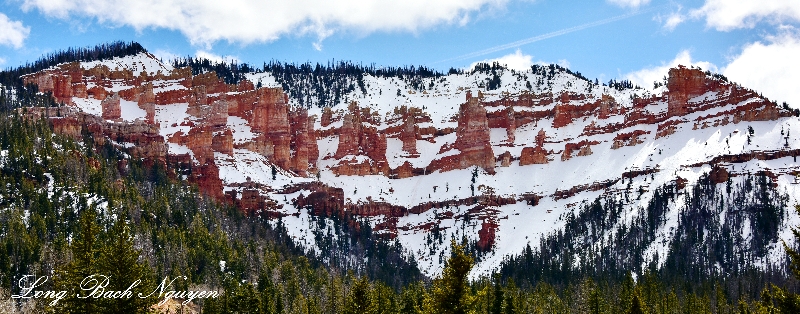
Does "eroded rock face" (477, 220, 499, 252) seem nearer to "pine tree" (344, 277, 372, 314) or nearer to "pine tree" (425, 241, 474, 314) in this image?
"pine tree" (344, 277, 372, 314)

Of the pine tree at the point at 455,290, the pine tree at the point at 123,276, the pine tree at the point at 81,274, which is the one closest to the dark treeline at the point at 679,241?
the pine tree at the point at 455,290

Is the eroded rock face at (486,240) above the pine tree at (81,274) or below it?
below

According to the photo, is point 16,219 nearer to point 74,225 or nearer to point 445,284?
point 74,225

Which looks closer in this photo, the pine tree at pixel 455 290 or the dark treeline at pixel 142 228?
the pine tree at pixel 455 290

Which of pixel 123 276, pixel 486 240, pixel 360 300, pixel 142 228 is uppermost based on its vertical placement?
pixel 123 276

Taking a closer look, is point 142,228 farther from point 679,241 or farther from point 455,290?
point 679,241

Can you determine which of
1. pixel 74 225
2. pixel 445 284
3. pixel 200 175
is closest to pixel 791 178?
pixel 200 175

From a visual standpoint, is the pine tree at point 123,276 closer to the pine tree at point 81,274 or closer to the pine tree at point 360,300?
the pine tree at point 81,274

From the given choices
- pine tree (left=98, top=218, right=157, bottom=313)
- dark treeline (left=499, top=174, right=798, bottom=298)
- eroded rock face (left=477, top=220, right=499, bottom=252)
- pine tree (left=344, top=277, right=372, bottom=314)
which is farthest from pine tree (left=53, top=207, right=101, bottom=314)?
eroded rock face (left=477, top=220, right=499, bottom=252)

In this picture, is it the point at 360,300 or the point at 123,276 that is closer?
the point at 123,276

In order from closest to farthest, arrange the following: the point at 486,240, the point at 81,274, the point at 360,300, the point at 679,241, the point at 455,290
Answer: the point at 455,290, the point at 81,274, the point at 360,300, the point at 679,241, the point at 486,240

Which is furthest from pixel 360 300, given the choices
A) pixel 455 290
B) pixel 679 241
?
pixel 679 241

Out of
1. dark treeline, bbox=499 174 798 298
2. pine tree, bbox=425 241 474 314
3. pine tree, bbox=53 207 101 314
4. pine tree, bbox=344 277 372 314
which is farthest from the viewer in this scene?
dark treeline, bbox=499 174 798 298

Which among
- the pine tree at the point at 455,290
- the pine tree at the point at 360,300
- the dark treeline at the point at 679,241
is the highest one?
the pine tree at the point at 455,290
